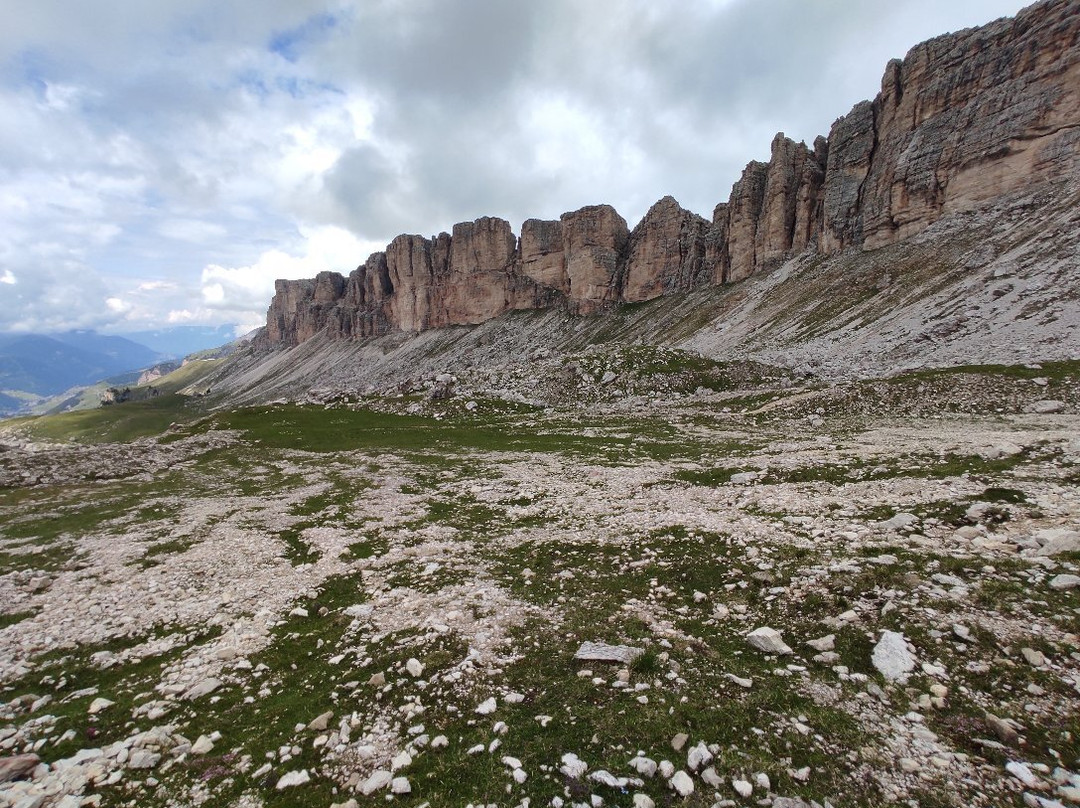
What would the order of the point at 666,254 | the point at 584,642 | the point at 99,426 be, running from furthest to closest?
the point at 666,254
the point at 99,426
the point at 584,642

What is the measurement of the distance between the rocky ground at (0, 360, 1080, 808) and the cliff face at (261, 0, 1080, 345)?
92.2 metres

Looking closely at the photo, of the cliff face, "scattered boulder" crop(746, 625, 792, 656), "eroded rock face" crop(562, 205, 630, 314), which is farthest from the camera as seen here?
"eroded rock face" crop(562, 205, 630, 314)

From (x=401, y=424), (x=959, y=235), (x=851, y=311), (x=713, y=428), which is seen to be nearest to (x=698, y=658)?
(x=713, y=428)

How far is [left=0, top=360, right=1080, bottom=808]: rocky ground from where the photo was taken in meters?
6.27

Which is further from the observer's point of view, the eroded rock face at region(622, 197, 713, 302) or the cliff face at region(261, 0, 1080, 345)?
the eroded rock face at region(622, 197, 713, 302)

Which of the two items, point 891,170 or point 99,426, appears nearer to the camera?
point 891,170

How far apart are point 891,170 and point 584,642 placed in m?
126

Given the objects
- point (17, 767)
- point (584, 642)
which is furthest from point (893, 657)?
point (17, 767)

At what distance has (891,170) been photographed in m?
99.6

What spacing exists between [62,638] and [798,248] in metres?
140

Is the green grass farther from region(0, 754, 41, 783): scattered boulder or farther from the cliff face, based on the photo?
region(0, 754, 41, 783): scattered boulder

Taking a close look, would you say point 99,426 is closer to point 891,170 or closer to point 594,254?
point 594,254

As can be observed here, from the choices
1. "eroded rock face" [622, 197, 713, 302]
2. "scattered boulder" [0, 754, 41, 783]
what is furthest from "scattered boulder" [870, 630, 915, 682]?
"eroded rock face" [622, 197, 713, 302]

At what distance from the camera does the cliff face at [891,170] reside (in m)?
80.8
